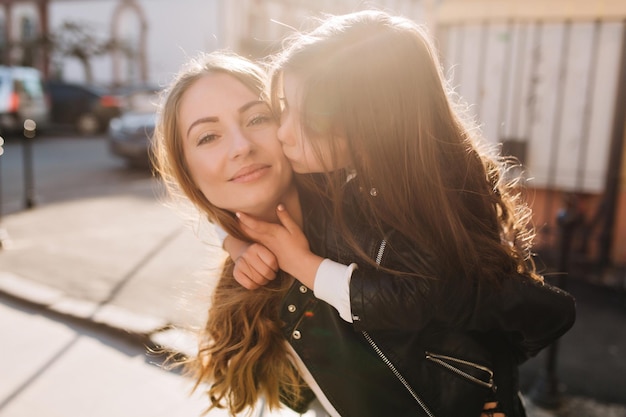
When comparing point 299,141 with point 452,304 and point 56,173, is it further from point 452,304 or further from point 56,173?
point 56,173

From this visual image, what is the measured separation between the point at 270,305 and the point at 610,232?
4272mm

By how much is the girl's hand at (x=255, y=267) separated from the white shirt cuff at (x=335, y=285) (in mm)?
205

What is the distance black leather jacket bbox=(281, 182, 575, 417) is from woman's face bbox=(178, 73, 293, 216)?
7.8 inches

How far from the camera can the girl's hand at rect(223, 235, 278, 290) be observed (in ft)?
5.72

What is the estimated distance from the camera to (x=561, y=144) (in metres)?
5.31

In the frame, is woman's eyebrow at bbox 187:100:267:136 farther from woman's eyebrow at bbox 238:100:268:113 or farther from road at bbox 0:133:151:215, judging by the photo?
road at bbox 0:133:151:215

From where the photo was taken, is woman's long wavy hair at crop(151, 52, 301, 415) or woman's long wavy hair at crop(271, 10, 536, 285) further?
woman's long wavy hair at crop(151, 52, 301, 415)

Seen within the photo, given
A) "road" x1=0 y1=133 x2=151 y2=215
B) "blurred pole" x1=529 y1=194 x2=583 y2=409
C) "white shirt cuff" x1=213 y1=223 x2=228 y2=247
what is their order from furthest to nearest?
"road" x1=0 y1=133 x2=151 y2=215
"blurred pole" x1=529 y1=194 x2=583 y2=409
"white shirt cuff" x1=213 y1=223 x2=228 y2=247

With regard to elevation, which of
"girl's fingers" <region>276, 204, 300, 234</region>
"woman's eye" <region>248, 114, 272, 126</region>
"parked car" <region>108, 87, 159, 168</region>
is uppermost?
"woman's eye" <region>248, 114, 272, 126</region>

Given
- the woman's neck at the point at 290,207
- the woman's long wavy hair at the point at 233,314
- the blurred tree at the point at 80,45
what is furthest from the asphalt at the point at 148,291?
the blurred tree at the point at 80,45

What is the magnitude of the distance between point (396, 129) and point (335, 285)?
44 centimetres

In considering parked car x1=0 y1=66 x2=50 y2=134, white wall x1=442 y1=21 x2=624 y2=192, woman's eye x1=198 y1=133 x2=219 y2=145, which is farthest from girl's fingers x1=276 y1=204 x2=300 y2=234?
parked car x1=0 y1=66 x2=50 y2=134

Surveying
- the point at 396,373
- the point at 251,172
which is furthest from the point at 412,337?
the point at 251,172

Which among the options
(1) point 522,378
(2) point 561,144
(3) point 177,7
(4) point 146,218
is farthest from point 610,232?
(3) point 177,7
